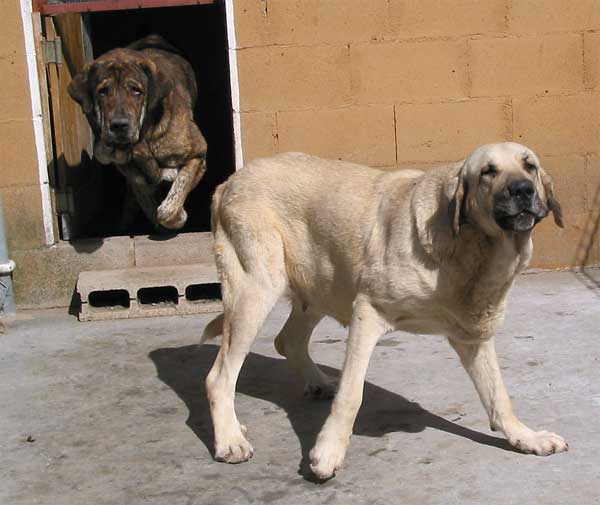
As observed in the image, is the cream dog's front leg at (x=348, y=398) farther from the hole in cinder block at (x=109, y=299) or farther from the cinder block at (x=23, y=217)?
the cinder block at (x=23, y=217)

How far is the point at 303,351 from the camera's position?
4617 mm

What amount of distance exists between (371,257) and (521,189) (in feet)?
2.42

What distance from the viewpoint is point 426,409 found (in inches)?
173

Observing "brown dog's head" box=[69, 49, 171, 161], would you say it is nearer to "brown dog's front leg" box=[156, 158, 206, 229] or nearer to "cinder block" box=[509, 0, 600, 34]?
"brown dog's front leg" box=[156, 158, 206, 229]

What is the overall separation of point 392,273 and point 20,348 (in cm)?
302

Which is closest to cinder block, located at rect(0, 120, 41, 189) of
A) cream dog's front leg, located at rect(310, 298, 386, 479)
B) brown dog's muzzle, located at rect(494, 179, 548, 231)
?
cream dog's front leg, located at rect(310, 298, 386, 479)

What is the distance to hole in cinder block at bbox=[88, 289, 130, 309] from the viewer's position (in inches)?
259

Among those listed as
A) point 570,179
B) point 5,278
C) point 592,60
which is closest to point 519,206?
point 570,179

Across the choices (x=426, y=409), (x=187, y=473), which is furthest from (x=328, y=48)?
(x=187, y=473)

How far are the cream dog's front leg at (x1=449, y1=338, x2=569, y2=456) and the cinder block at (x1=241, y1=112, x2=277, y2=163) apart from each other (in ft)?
10.0

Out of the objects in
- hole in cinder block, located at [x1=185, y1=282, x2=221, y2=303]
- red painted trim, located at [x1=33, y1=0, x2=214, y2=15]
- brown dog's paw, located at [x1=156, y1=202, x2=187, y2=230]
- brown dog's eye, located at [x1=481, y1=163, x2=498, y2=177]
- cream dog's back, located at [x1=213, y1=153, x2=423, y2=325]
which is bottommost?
hole in cinder block, located at [x1=185, y1=282, x2=221, y2=303]

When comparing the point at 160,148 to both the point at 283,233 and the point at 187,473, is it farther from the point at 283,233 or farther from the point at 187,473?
the point at 187,473

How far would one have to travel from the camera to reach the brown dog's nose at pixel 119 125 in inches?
259

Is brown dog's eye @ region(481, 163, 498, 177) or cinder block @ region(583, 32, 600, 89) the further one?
cinder block @ region(583, 32, 600, 89)
